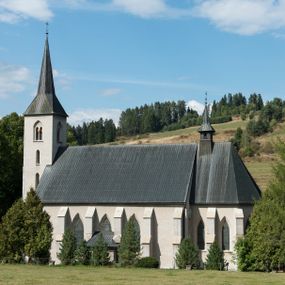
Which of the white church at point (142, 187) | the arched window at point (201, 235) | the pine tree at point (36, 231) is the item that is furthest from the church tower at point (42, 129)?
the arched window at point (201, 235)

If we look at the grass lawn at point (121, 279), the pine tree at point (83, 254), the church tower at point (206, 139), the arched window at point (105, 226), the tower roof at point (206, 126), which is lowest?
the grass lawn at point (121, 279)

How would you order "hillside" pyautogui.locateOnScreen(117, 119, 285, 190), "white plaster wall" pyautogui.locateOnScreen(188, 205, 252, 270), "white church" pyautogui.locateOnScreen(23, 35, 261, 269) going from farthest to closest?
"hillside" pyautogui.locateOnScreen(117, 119, 285, 190)
"white church" pyautogui.locateOnScreen(23, 35, 261, 269)
"white plaster wall" pyautogui.locateOnScreen(188, 205, 252, 270)

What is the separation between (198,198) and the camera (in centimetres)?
5819

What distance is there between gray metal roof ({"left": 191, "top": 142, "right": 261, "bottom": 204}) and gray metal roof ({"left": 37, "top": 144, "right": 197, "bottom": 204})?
3.77 ft

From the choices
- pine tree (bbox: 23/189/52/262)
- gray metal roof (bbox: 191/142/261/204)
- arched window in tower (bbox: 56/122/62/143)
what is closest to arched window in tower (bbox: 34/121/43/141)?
arched window in tower (bbox: 56/122/62/143)

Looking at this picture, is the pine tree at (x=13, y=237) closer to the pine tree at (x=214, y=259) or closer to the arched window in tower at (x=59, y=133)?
the arched window in tower at (x=59, y=133)

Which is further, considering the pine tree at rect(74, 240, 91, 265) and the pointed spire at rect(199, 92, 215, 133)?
the pointed spire at rect(199, 92, 215, 133)

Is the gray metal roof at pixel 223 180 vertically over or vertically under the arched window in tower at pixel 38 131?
under

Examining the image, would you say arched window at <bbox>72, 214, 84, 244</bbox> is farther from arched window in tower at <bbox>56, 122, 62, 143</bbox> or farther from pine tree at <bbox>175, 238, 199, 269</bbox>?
pine tree at <bbox>175, 238, 199, 269</bbox>

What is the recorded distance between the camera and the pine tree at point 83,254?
2205 inches

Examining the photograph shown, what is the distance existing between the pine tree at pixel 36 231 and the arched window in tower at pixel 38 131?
11.1 meters

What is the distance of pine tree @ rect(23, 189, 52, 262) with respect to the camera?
55.1 meters

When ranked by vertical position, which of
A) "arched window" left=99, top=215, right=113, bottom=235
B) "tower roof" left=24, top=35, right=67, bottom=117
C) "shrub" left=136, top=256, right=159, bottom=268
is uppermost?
"tower roof" left=24, top=35, right=67, bottom=117

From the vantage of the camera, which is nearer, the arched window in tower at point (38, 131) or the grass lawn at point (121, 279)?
the grass lawn at point (121, 279)
